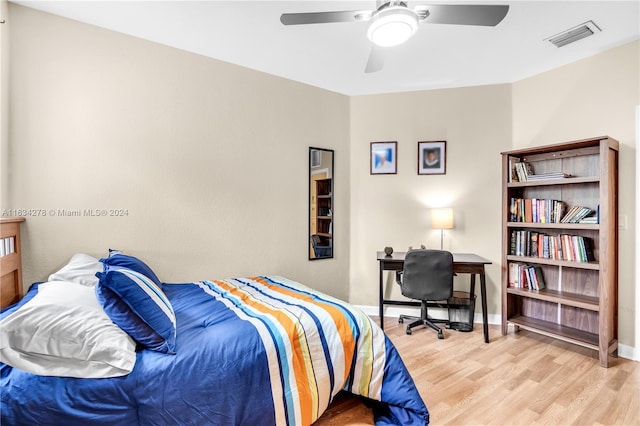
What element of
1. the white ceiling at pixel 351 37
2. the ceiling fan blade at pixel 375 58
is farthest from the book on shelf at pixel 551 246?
the ceiling fan blade at pixel 375 58

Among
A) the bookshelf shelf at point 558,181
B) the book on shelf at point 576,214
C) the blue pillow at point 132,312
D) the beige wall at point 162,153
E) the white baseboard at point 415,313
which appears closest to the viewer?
the blue pillow at point 132,312

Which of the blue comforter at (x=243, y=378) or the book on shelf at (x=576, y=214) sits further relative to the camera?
the book on shelf at (x=576, y=214)

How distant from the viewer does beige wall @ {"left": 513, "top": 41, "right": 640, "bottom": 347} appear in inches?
105

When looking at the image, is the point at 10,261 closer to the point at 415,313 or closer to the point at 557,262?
the point at 415,313

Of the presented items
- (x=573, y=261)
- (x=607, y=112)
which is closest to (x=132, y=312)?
(x=573, y=261)

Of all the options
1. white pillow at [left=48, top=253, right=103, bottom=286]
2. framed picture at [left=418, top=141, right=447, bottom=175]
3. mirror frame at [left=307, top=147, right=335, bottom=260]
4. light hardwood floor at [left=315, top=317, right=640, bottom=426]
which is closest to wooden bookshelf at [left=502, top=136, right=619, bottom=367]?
light hardwood floor at [left=315, top=317, right=640, bottom=426]

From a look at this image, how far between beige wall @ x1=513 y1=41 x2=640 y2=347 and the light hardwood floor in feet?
2.00

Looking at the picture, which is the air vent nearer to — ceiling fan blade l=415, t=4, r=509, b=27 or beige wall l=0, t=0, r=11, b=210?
ceiling fan blade l=415, t=4, r=509, b=27

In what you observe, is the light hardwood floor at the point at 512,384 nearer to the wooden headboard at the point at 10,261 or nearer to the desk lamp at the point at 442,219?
the desk lamp at the point at 442,219

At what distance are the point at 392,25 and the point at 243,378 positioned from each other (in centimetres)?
201

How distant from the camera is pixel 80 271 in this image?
2.11m

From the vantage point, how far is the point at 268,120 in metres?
3.29

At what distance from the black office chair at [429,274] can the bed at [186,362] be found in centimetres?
119

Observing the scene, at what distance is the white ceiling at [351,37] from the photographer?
224 cm
